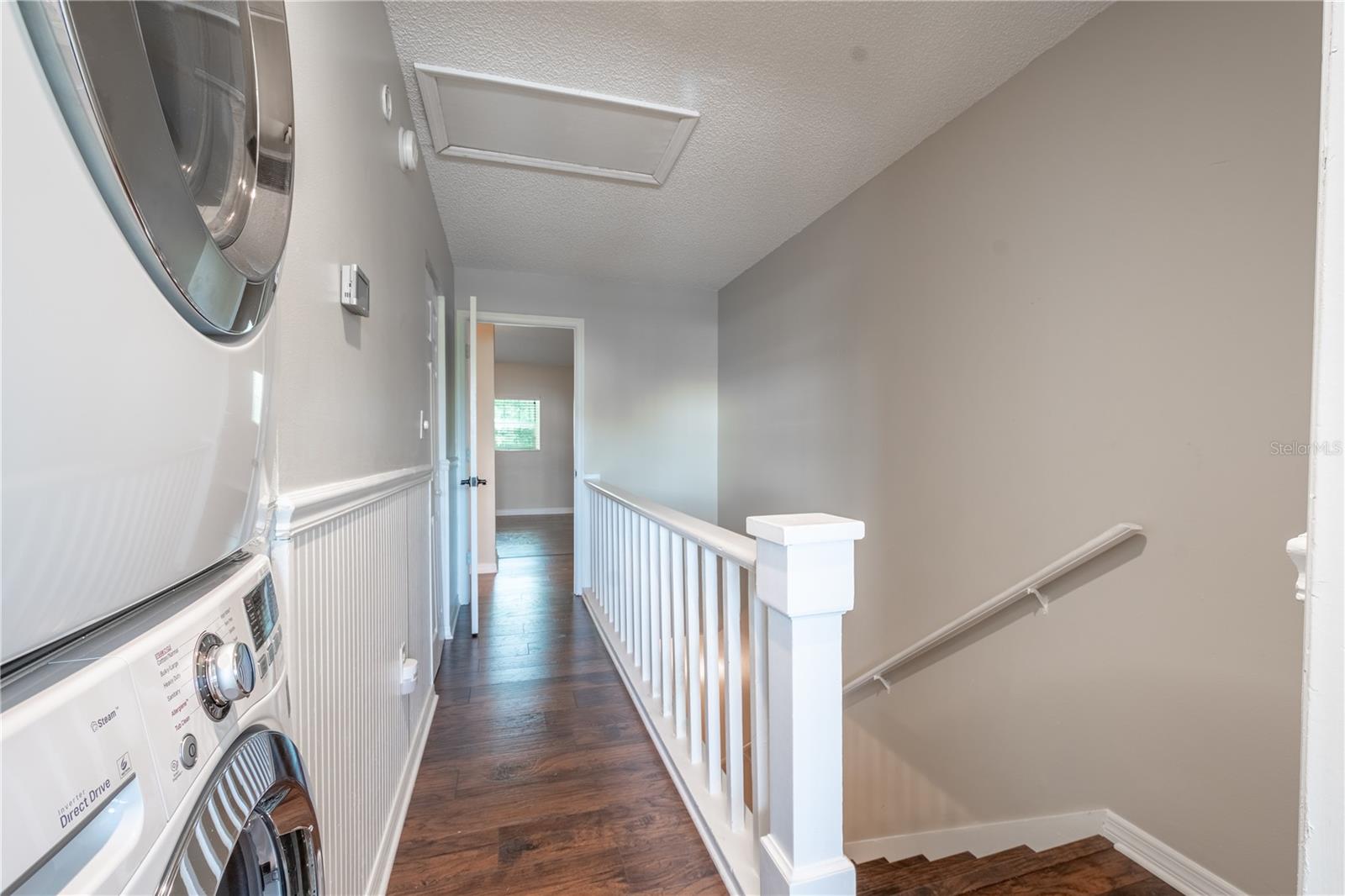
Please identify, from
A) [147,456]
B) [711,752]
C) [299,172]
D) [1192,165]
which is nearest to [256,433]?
[147,456]

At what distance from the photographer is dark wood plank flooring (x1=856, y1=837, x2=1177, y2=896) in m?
1.33

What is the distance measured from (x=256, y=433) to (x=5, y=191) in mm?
343

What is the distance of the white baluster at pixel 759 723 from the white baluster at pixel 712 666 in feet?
0.57

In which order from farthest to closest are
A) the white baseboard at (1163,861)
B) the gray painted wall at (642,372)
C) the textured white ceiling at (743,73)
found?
the gray painted wall at (642,372) → the textured white ceiling at (743,73) → the white baseboard at (1163,861)

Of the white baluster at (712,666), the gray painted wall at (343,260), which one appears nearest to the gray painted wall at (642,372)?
the gray painted wall at (343,260)

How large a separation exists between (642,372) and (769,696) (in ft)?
10.3

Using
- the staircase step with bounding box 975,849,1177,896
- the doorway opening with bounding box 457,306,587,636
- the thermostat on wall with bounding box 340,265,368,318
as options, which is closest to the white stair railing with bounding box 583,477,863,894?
the staircase step with bounding box 975,849,1177,896

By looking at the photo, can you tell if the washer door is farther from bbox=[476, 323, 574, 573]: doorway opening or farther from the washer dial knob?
bbox=[476, 323, 574, 573]: doorway opening

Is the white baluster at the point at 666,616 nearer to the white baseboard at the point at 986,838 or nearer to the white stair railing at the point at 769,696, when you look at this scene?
the white stair railing at the point at 769,696

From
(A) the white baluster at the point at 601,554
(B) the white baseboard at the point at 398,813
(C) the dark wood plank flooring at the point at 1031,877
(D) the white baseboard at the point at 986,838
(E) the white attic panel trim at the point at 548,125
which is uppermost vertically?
(E) the white attic panel trim at the point at 548,125

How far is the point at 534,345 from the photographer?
6613mm

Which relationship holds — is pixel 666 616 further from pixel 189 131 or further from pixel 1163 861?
pixel 189 131

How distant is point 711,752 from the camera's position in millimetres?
1466

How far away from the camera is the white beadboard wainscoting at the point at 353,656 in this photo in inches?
33.0
